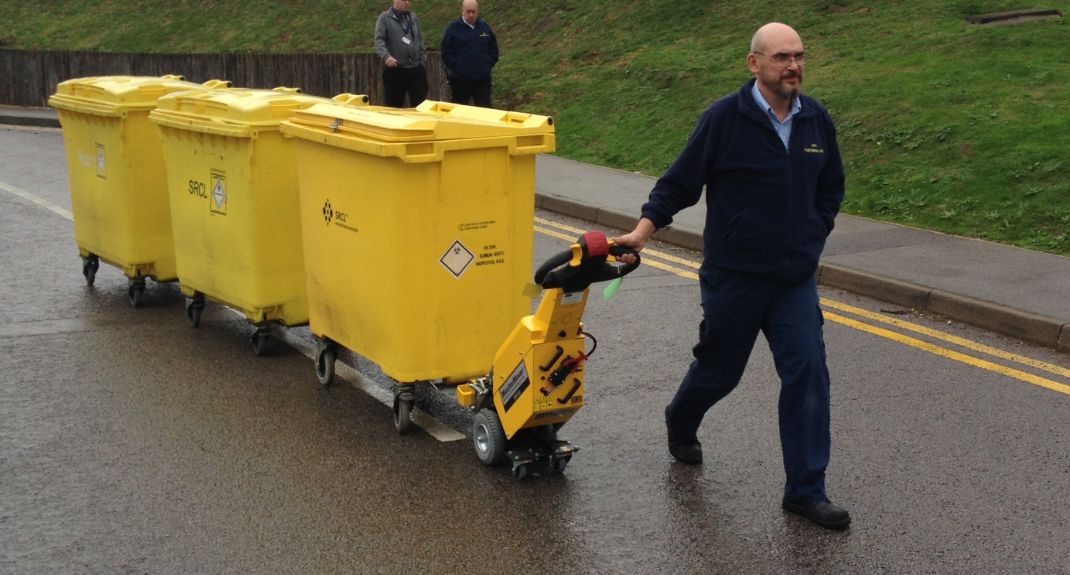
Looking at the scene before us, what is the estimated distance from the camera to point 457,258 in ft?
19.5

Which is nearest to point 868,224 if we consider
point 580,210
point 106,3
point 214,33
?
point 580,210

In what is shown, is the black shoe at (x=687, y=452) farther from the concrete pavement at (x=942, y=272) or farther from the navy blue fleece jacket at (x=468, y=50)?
the navy blue fleece jacket at (x=468, y=50)

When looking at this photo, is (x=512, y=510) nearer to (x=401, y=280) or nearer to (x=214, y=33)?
(x=401, y=280)

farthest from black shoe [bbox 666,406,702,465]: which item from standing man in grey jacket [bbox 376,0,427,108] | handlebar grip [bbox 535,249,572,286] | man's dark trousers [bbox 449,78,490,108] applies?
man's dark trousers [bbox 449,78,490,108]

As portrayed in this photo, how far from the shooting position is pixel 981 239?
10234 millimetres

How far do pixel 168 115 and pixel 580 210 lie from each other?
204 inches

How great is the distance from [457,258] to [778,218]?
1555 mm

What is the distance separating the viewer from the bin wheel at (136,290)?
28.5ft

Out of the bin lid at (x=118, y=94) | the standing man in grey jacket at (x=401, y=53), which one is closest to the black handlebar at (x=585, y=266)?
the bin lid at (x=118, y=94)

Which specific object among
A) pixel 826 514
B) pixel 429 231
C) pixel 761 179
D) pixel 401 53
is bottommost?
pixel 826 514

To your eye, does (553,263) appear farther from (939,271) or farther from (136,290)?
(939,271)

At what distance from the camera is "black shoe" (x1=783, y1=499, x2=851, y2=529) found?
16.6 feet

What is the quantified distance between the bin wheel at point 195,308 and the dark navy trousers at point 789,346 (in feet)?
12.8

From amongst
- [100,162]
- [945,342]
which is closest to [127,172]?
[100,162]
